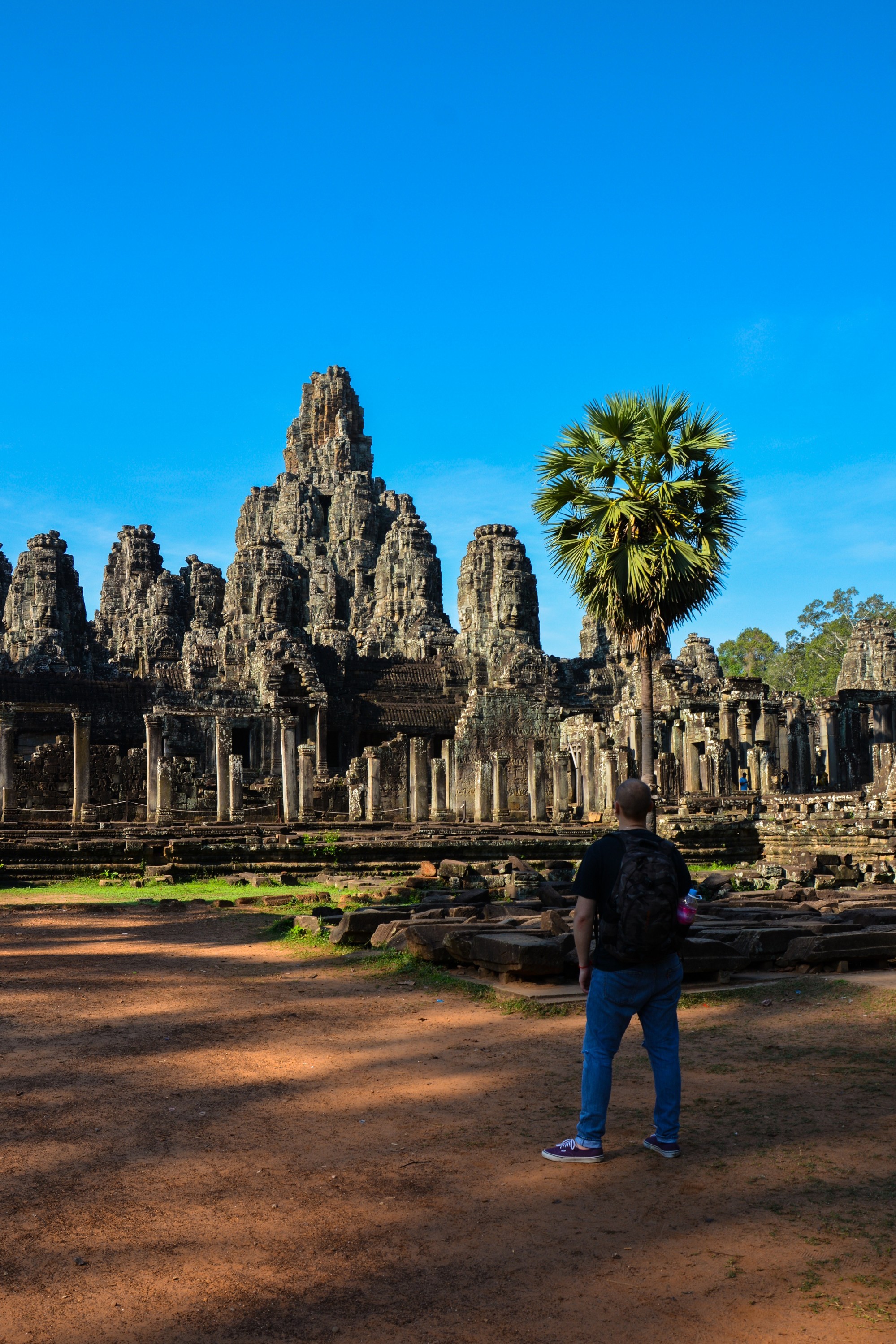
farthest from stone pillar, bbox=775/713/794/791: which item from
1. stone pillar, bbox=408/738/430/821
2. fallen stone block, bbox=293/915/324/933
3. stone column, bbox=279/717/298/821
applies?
fallen stone block, bbox=293/915/324/933

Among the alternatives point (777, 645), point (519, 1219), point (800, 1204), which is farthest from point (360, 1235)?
point (777, 645)

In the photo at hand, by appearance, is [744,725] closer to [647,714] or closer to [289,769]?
[289,769]

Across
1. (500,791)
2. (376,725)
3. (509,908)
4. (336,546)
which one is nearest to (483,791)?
(500,791)

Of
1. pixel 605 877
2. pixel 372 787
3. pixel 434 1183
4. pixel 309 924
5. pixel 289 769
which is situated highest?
pixel 289 769

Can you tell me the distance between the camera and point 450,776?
34.8 meters

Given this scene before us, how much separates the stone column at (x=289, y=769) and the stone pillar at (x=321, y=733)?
12060 mm

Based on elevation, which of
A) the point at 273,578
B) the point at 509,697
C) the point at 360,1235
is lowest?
the point at 360,1235

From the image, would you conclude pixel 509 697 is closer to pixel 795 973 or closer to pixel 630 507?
pixel 630 507

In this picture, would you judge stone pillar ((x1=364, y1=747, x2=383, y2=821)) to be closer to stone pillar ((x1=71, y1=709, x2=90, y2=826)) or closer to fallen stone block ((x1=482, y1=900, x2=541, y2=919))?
stone pillar ((x1=71, y1=709, x2=90, y2=826))

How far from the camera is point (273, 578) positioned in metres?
46.7

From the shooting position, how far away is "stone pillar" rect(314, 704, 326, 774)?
4044cm

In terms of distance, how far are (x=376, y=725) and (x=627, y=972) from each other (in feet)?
131

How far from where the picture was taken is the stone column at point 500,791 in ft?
103

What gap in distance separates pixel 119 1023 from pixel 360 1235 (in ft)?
14.0
